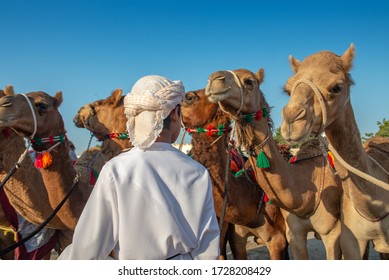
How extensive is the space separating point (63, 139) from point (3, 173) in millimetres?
898

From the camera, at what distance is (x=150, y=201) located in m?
1.81

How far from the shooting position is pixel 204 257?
75.0 inches

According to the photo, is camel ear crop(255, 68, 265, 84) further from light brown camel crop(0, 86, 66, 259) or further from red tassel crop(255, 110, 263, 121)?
light brown camel crop(0, 86, 66, 259)

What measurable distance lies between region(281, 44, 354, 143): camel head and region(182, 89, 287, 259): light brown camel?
147cm

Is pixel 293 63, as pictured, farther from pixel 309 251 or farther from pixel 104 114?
pixel 309 251

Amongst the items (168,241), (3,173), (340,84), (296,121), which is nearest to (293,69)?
(340,84)

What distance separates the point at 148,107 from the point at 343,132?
2255 mm

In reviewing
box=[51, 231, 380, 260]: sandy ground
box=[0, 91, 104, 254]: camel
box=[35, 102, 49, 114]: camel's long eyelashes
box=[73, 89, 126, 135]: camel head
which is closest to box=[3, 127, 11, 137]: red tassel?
box=[0, 91, 104, 254]: camel

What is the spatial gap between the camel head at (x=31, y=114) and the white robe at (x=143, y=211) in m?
2.41

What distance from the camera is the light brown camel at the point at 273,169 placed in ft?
13.6

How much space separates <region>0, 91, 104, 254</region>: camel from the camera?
156 inches

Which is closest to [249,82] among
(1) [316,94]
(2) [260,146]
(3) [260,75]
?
(3) [260,75]

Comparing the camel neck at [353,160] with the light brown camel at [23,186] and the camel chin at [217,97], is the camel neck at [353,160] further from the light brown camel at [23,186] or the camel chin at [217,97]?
the light brown camel at [23,186]
